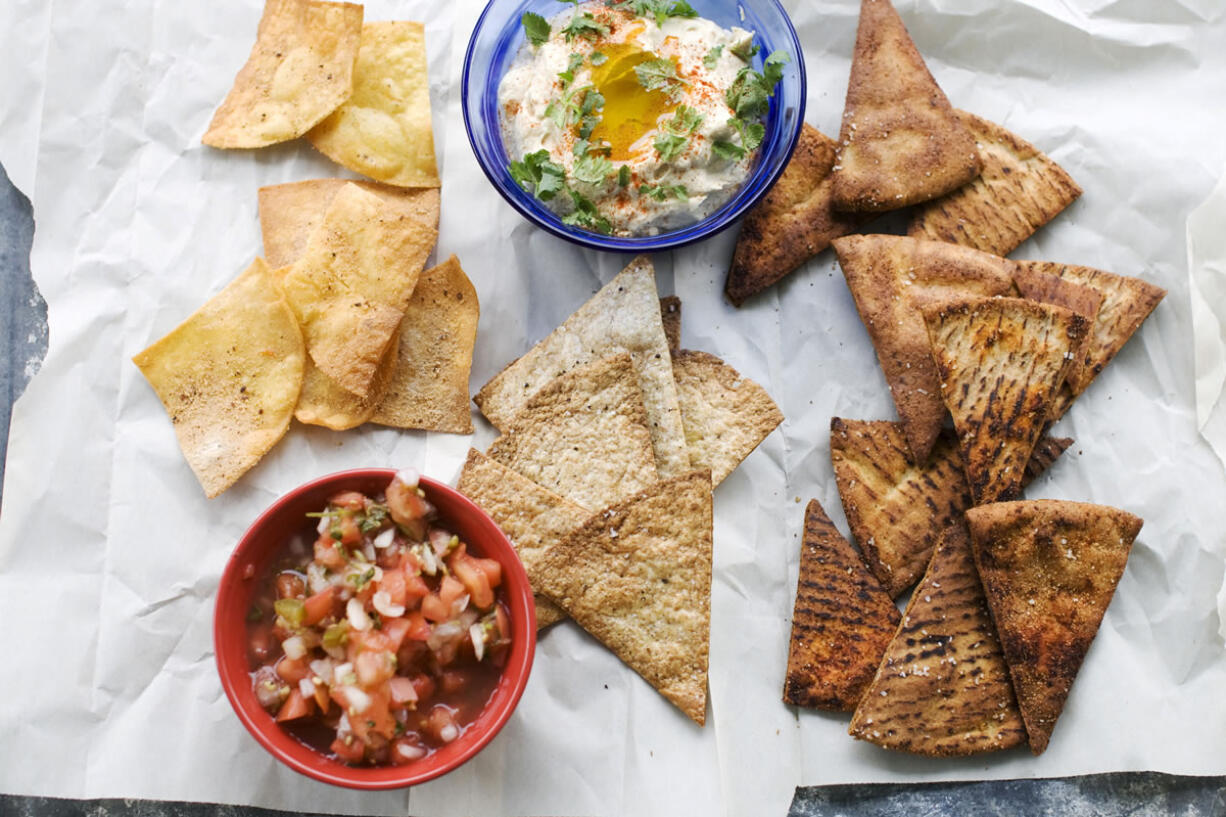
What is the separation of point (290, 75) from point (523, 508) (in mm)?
1554

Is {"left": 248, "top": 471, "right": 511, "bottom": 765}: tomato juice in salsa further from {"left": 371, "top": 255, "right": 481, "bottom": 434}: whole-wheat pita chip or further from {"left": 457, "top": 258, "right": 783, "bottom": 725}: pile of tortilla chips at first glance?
{"left": 371, "top": 255, "right": 481, "bottom": 434}: whole-wheat pita chip

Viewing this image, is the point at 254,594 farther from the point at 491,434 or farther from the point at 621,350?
the point at 621,350

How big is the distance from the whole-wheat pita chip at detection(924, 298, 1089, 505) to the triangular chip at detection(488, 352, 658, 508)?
94cm

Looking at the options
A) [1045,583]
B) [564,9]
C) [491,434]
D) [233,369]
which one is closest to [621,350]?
[491,434]

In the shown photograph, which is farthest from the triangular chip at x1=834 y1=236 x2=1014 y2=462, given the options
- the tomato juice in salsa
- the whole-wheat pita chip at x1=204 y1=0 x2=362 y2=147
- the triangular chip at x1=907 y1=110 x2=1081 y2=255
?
the whole-wheat pita chip at x1=204 y1=0 x2=362 y2=147

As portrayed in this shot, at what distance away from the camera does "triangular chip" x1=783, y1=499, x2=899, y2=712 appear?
3.13 metres

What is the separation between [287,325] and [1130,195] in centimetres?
272

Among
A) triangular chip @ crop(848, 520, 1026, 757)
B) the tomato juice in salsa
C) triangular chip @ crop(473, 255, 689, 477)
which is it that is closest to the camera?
the tomato juice in salsa

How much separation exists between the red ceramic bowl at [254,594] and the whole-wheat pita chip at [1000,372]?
1416mm

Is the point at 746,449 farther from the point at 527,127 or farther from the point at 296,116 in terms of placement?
the point at 296,116

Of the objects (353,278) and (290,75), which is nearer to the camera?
(353,278)

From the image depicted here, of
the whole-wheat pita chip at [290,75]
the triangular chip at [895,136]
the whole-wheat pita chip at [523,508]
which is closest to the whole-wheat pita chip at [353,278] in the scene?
the whole-wheat pita chip at [290,75]

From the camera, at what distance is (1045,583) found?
3102mm

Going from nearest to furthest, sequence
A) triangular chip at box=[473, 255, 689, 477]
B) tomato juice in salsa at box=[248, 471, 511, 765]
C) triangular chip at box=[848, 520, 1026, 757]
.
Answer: tomato juice in salsa at box=[248, 471, 511, 765] < triangular chip at box=[848, 520, 1026, 757] < triangular chip at box=[473, 255, 689, 477]
